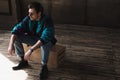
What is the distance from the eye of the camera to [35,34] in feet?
10.2

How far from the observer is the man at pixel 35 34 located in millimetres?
2830

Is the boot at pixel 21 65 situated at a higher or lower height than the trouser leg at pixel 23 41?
lower

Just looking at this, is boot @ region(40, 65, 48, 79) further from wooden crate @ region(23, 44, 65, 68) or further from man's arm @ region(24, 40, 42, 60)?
man's arm @ region(24, 40, 42, 60)

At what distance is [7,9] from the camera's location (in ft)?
14.6

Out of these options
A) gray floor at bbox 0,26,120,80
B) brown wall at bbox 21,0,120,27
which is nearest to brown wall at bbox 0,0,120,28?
brown wall at bbox 21,0,120,27

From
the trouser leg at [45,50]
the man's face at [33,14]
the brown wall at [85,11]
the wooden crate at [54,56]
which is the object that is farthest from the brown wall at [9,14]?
the trouser leg at [45,50]

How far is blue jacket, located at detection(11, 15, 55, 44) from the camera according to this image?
9.34 feet

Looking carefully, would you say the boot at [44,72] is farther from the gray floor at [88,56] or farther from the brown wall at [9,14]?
the brown wall at [9,14]

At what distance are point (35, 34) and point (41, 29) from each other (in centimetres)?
16

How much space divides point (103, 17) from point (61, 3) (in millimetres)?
881

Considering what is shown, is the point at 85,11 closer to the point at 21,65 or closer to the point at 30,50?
the point at 21,65

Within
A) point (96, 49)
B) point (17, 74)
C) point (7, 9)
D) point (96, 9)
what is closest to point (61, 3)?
point (96, 9)

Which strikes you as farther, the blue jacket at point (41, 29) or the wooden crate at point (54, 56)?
the wooden crate at point (54, 56)

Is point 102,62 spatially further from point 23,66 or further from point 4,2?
point 4,2
